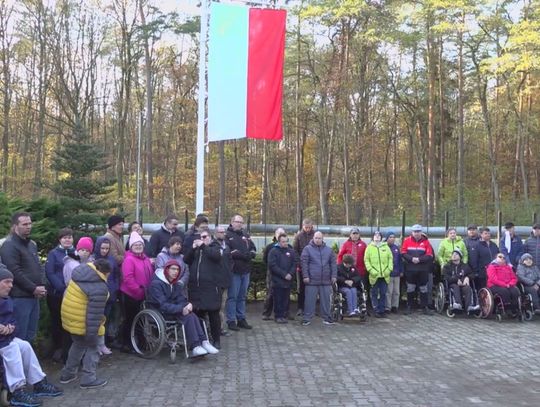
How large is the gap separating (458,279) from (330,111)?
20404mm

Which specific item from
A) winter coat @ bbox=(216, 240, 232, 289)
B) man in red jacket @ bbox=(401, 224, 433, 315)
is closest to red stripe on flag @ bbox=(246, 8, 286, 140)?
Answer: winter coat @ bbox=(216, 240, 232, 289)

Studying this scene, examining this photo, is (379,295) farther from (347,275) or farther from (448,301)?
(448,301)

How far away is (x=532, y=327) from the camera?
9.40m

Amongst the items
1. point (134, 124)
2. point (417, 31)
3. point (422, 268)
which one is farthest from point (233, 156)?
point (422, 268)

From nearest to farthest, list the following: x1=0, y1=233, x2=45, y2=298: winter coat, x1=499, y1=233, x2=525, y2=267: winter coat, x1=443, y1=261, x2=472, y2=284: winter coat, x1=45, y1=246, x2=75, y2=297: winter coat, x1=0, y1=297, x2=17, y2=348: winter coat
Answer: x1=0, y1=297, x2=17, y2=348: winter coat < x1=0, y1=233, x2=45, y2=298: winter coat < x1=45, y1=246, x2=75, y2=297: winter coat < x1=443, y1=261, x2=472, y2=284: winter coat < x1=499, y1=233, x2=525, y2=267: winter coat

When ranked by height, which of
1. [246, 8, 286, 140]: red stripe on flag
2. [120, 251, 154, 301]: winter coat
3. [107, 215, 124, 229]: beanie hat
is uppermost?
[246, 8, 286, 140]: red stripe on flag

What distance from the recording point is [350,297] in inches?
378

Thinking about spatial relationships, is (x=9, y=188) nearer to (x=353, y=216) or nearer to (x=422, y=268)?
(x=353, y=216)

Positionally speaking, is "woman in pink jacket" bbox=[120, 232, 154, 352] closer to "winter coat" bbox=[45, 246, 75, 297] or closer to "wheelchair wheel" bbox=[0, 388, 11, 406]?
"winter coat" bbox=[45, 246, 75, 297]

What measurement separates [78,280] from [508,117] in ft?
96.5

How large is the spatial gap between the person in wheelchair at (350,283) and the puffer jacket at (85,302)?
4984 millimetres

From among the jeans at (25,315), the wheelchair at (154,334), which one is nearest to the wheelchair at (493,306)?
the wheelchair at (154,334)

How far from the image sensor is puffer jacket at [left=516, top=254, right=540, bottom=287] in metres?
10.2

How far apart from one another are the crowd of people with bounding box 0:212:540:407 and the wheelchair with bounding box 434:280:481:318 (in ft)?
0.27
